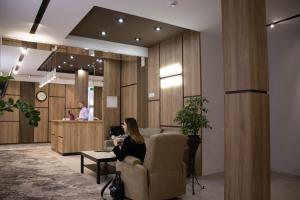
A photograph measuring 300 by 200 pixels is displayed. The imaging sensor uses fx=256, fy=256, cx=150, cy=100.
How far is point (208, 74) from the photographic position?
5.92 m

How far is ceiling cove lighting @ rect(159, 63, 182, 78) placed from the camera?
20.9 ft

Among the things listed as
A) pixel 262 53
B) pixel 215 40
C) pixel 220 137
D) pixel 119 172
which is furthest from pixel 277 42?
pixel 119 172

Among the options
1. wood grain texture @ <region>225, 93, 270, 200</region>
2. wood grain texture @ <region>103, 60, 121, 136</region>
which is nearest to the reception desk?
wood grain texture @ <region>103, 60, 121, 136</region>

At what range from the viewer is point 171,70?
21.6 feet

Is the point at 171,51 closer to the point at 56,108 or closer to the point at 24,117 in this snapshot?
the point at 56,108

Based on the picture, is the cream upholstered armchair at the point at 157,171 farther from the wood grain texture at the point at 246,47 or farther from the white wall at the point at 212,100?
the white wall at the point at 212,100

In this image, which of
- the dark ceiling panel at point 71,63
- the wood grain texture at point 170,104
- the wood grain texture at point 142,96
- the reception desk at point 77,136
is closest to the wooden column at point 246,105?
the wood grain texture at point 170,104

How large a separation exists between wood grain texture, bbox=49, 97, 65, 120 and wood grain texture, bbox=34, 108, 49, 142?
286 mm

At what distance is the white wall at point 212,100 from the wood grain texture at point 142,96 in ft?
7.39

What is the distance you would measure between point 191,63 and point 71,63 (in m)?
5.21

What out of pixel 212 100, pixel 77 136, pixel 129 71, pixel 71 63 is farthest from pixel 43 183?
pixel 71 63

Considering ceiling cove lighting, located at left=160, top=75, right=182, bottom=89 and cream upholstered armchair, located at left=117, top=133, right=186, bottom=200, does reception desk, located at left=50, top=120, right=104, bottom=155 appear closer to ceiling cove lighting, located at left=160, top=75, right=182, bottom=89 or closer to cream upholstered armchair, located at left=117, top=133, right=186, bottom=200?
ceiling cove lighting, located at left=160, top=75, right=182, bottom=89

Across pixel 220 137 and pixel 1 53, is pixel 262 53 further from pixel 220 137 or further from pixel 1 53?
pixel 1 53

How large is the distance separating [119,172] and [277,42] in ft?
16.1
